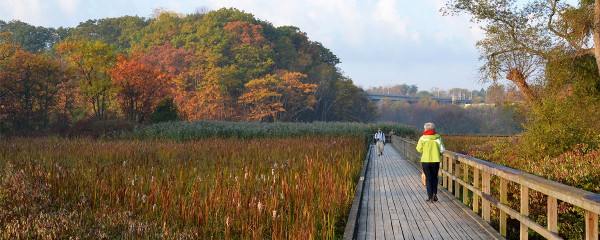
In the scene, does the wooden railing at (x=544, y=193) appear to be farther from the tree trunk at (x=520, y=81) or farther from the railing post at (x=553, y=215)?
the tree trunk at (x=520, y=81)

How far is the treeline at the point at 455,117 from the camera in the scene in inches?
3425

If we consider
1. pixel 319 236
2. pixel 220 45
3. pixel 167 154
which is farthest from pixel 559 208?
pixel 220 45

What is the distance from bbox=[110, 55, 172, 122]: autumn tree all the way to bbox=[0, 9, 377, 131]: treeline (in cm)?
8

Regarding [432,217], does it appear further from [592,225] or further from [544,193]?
[592,225]

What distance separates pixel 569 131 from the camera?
37.8 ft

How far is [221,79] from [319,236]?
53849 mm

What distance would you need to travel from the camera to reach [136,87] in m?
40.9

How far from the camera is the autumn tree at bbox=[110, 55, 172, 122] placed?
40.1 meters

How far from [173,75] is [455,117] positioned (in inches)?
2379

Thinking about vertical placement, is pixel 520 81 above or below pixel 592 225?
above

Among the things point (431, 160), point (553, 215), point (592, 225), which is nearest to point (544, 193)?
point (553, 215)

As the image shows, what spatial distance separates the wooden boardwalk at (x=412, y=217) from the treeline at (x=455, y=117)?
44.8 metres

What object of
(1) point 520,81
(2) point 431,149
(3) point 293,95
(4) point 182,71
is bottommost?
(2) point 431,149

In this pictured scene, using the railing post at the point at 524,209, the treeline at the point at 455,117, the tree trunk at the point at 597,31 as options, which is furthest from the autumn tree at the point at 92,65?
the railing post at the point at 524,209
